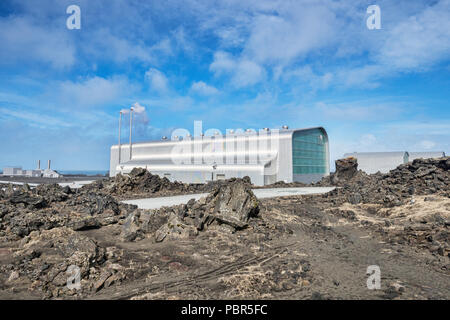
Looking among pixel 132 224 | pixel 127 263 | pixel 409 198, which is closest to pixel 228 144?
pixel 409 198

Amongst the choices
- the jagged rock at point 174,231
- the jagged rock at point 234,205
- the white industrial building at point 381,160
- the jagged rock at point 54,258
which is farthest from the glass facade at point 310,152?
the jagged rock at point 54,258

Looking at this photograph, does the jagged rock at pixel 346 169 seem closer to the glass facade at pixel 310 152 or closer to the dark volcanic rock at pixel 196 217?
the glass facade at pixel 310 152

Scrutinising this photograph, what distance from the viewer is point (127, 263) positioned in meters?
8.23

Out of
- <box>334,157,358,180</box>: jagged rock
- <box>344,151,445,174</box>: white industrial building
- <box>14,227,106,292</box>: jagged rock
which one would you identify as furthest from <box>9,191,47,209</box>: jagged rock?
<box>344,151,445,174</box>: white industrial building

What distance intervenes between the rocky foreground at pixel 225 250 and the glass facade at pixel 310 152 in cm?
2054

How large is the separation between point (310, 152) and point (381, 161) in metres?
17.9

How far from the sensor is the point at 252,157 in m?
39.6

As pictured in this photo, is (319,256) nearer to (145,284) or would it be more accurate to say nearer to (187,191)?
(145,284)

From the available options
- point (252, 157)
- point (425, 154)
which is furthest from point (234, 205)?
point (425, 154)

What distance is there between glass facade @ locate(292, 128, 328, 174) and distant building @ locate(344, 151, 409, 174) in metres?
8.82

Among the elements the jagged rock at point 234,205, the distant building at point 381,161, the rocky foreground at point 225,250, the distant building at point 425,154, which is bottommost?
the rocky foreground at point 225,250

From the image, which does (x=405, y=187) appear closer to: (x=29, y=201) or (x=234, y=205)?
(x=234, y=205)

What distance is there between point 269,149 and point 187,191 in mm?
15856

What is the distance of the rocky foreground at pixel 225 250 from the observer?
22.4 feet
